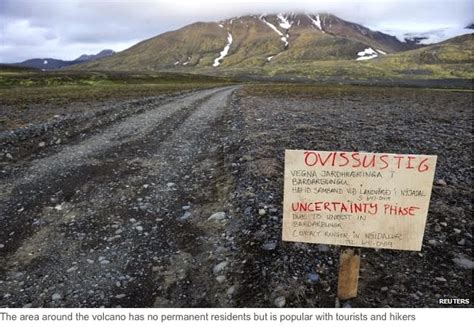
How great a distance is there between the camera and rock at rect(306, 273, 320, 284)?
261 inches

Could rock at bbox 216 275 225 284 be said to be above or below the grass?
below

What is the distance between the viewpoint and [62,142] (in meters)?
17.5

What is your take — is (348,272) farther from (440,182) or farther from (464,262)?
(440,182)

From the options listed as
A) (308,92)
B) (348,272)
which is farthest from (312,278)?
(308,92)

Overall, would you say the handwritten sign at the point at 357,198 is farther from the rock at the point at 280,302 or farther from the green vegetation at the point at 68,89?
the green vegetation at the point at 68,89

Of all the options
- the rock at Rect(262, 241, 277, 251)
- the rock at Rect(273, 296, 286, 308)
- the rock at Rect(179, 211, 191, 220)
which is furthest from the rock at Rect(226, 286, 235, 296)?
the rock at Rect(179, 211, 191, 220)

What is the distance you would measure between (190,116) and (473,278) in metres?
22.4

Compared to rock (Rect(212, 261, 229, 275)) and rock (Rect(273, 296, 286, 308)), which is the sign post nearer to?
rock (Rect(273, 296, 286, 308))

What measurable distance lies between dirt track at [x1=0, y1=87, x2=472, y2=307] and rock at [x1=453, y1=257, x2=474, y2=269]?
0.04 metres

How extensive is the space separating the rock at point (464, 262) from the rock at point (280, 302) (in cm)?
362

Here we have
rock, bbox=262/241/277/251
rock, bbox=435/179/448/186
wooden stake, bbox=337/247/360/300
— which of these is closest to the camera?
wooden stake, bbox=337/247/360/300

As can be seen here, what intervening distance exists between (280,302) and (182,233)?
342 centimetres

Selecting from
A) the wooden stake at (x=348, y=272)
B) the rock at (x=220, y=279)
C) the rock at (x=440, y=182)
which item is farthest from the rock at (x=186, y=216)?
the rock at (x=440, y=182)
